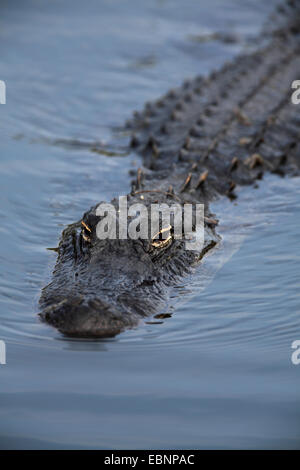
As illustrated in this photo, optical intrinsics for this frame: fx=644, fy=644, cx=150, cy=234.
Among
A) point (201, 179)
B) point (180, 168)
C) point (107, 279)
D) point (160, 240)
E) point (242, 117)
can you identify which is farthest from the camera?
point (242, 117)

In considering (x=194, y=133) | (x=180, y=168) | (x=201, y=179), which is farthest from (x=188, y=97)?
(x=201, y=179)

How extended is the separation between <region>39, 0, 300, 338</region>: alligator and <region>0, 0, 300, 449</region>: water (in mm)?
154

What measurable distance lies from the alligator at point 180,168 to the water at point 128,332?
15 centimetres

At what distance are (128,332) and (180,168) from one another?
10.3 feet

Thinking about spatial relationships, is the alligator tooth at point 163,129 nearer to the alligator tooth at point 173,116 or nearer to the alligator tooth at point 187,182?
the alligator tooth at point 173,116

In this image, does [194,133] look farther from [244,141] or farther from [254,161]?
[254,161]

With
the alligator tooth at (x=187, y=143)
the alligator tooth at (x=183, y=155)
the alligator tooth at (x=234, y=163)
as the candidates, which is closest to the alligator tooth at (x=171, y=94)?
the alligator tooth at (x=187, y=143)

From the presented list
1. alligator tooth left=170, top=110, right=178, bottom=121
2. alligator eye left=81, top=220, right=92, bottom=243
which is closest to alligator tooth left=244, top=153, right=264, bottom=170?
alligator tooth left=170, top=110, right=178, bottom=121

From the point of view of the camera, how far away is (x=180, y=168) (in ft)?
23.1

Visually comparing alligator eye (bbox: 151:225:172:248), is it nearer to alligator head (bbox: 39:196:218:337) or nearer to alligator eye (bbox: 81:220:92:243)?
alligator head (bbox: 39:196:218:337)

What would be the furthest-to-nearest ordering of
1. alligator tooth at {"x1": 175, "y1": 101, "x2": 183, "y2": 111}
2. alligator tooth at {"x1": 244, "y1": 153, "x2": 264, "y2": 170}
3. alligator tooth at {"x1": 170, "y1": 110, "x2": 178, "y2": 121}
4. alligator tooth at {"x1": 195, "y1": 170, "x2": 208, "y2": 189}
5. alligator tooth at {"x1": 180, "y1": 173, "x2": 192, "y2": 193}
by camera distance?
alligator tooth at {"x1": 175, "y1": 101, "x2": 183, "y2": 111} → alligator tooth at {"x1": 170, "y1": 110, "x2": 178, "y2": 121} → alligator tooth at {"x1": 244, "y1": 153, "x2": 264, "y2": 170} → alligator tooth at {"x1": 195, "y1": 170, "x2": 208, "y2": 189} → alligator tooth at {"x1": 180, "y1": 173, "x2": 192, "y2": 193}

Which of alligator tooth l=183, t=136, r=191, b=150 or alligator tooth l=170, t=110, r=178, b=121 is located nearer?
alligator tooth l=183, t=136, r=191, b=150

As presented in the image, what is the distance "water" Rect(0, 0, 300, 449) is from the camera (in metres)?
3.58

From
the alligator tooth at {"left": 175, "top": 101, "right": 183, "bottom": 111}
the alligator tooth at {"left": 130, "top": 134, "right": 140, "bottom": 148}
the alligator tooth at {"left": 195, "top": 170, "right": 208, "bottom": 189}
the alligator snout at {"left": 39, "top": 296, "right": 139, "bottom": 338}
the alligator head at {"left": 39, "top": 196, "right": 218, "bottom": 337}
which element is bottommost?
the alligator snout at {"left": 39, "top": 296, "right": 139, "bottom": 338}
